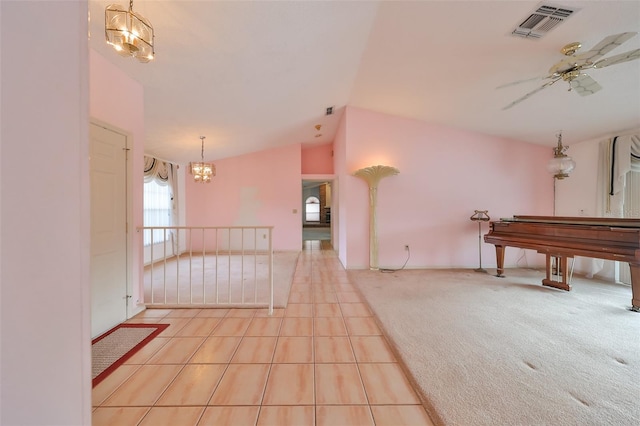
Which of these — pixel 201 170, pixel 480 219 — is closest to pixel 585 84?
pixel 480 219

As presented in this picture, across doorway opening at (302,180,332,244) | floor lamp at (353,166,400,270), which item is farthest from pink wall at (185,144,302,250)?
doorway opening at (302,180,332,244)

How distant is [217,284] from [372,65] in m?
3.51

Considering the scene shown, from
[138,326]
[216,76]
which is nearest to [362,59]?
[216,76]

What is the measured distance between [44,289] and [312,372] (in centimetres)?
164

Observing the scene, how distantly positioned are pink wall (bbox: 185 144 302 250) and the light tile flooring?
13.9ft

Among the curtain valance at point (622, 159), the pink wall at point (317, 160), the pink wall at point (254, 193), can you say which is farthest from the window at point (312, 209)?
the curtain valance at point (622, 159)

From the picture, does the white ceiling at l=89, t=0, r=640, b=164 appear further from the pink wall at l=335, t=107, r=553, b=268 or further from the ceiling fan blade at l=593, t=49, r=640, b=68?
the ceiling fan blade at l=593, t=49, r=640, b=68

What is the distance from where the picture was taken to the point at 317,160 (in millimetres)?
7328

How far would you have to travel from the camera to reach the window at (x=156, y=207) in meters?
5.30

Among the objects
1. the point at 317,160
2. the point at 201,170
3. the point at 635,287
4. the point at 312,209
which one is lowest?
the point at 635,287

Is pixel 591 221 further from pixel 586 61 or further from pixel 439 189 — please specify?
pixel 586 61

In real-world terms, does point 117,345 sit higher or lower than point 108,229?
lower

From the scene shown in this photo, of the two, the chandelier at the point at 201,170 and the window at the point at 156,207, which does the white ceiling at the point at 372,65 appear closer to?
the chandelier at the point at 201,170

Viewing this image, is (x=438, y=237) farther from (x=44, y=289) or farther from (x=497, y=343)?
(x=44, y=289)
